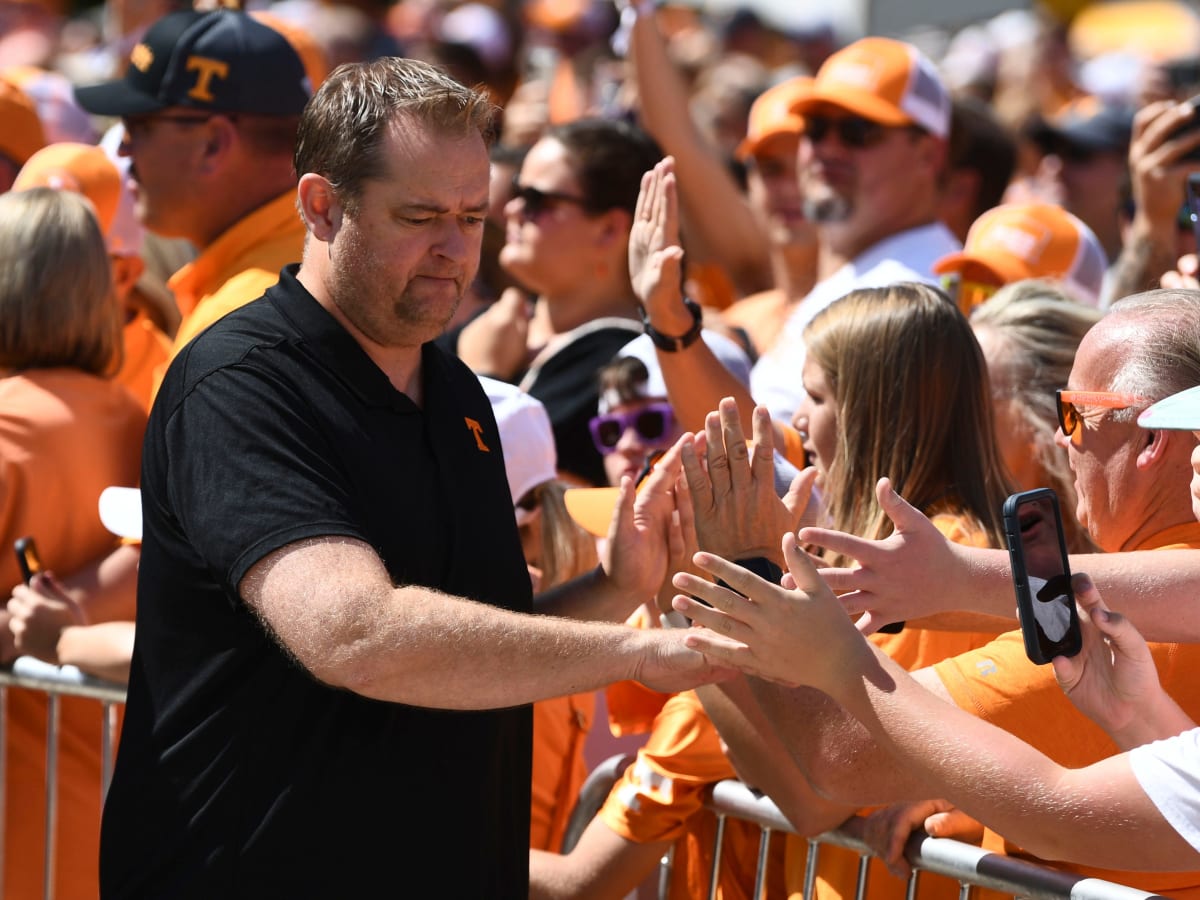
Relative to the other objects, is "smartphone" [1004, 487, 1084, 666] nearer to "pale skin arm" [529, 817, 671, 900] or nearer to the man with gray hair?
the man with gray hair

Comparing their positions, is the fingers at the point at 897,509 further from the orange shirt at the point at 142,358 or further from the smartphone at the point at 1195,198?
the orange shirt at the point at 142,358

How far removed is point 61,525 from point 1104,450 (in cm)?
246

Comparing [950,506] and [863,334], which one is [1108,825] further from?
[863,334]

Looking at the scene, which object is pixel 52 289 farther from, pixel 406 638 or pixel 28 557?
pixel 406 638

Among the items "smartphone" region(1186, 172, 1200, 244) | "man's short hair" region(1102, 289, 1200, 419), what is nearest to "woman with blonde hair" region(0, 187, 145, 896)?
"man's short hair" region(1102, 289, 1200, 419)

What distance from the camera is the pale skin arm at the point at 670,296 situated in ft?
13.6

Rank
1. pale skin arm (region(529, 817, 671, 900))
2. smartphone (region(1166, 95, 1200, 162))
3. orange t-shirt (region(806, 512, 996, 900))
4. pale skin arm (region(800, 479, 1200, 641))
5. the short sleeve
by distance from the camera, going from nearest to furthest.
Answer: the short sleeve < pale skin arm (region(800, 479, 1200, 641)) < orange t-shirt (region(806, 512, 996, 900)) < pale skin arm (region(529, 817, 671, 900)) < smartphone (region(1166, 95, 1200, 162))

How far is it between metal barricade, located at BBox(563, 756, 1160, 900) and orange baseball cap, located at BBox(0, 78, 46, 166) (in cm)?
346

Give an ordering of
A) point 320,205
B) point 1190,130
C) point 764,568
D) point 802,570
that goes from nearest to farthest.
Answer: point 802,570
point 320,205
point 764,568
point 1190,130

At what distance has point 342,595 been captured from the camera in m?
2.44

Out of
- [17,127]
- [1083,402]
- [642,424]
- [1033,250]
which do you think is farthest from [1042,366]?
[17,127]

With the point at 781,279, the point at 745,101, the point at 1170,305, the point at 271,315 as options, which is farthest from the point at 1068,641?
the point at 745,101

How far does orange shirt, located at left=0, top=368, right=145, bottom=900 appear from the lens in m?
3.96

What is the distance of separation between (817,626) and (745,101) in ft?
24.6
